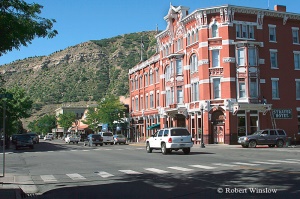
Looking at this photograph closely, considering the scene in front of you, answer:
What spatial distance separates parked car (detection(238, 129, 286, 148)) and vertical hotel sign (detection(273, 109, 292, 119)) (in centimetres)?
923

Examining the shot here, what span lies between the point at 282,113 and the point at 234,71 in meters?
8.38

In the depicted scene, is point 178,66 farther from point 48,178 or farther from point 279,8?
point 48,178

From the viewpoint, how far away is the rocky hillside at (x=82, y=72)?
13788 centimetres

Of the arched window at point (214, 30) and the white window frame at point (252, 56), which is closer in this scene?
the white window frame at point (252, 56)

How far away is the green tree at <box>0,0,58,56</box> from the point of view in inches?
418

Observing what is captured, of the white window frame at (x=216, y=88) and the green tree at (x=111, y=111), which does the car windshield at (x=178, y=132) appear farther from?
the green tree at (x=111, y=111)

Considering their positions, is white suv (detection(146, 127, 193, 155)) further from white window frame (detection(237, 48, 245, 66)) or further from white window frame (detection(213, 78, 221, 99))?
white window frame (detection(237, 48, 245, 66))

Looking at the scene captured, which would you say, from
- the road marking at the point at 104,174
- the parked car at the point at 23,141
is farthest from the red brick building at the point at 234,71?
the road marking at the point at 104,174

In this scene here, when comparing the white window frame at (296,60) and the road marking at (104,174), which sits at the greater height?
the white window frame at (296,60)

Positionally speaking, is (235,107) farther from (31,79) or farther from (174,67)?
(31,79)

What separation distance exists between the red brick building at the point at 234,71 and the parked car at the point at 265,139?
21.4 ft

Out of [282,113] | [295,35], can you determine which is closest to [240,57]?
[282,113]

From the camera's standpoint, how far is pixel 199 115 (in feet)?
158

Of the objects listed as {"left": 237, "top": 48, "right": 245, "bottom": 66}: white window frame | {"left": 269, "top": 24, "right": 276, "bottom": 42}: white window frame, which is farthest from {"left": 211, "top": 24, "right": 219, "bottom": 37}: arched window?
{"left": 269, "top": 24, "right": 276, "bottom": 42}: white window frame
